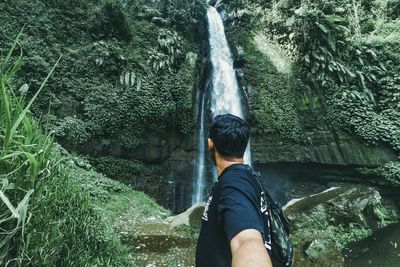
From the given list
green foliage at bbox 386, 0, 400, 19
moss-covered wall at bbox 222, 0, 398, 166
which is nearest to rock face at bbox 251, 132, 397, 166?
moss-covered wall at bbox 222, 0, 398, 166

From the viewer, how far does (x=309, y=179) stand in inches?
478

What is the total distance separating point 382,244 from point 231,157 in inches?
303

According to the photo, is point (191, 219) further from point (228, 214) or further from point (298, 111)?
point (298, 111)

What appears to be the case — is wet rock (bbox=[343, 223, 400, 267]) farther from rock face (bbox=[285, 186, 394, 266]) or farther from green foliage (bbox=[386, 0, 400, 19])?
green foliage (bbox=[386, 0, 400, 19])

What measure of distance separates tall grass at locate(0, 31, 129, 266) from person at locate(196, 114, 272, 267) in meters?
0.87

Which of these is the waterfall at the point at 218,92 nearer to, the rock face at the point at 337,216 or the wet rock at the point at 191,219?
the rock face at the point at 337,216

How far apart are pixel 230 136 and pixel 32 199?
1.22 metres

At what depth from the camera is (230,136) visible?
1.52 metres

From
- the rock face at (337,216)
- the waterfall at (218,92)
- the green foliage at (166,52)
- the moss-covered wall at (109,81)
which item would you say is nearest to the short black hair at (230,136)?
the rock face at (337,216)

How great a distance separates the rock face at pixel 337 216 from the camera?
7.37 meters

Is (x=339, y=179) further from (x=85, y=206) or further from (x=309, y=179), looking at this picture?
(x=85, y=206)

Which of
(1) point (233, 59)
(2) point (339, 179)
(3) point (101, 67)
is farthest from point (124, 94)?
(2) point (339, 179)

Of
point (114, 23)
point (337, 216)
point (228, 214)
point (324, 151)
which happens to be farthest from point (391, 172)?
point (228, 214)

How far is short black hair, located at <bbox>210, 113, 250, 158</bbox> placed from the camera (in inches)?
59.9
